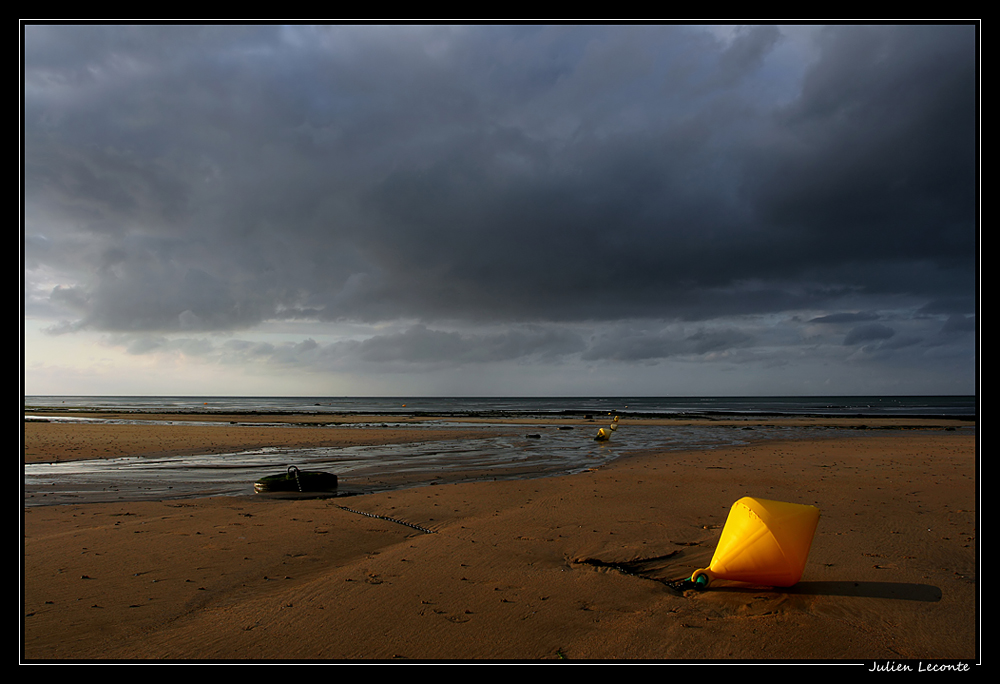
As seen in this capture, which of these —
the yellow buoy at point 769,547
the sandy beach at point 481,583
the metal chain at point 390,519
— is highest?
the yellow buoy at point 769,547

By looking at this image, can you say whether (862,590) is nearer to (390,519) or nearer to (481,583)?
(481,583)

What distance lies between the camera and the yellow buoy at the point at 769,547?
4863mm

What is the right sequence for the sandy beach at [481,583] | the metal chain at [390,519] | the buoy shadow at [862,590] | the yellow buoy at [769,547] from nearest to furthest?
the sandy beach at [481,583], the yellow buoy at [769,547], the buoy shadow at [862,590], the metal chain at [390,519]

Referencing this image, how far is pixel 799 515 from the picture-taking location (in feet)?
16.1

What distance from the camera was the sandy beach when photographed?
4.18m

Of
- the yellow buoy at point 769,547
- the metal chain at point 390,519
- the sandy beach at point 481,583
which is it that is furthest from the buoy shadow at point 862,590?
the metal chain at point 390,519

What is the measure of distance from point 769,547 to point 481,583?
3116mm

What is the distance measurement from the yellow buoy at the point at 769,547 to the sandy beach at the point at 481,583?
0.22 meters

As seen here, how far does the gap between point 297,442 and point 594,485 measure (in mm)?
20322

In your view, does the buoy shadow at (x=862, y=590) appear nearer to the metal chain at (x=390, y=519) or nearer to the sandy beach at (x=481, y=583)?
the sandy beach at (x=481, y=583)

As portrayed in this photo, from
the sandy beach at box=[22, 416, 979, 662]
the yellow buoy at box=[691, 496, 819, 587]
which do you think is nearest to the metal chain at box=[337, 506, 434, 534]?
the sandy beach at box=[22, 416, 979, 662]
